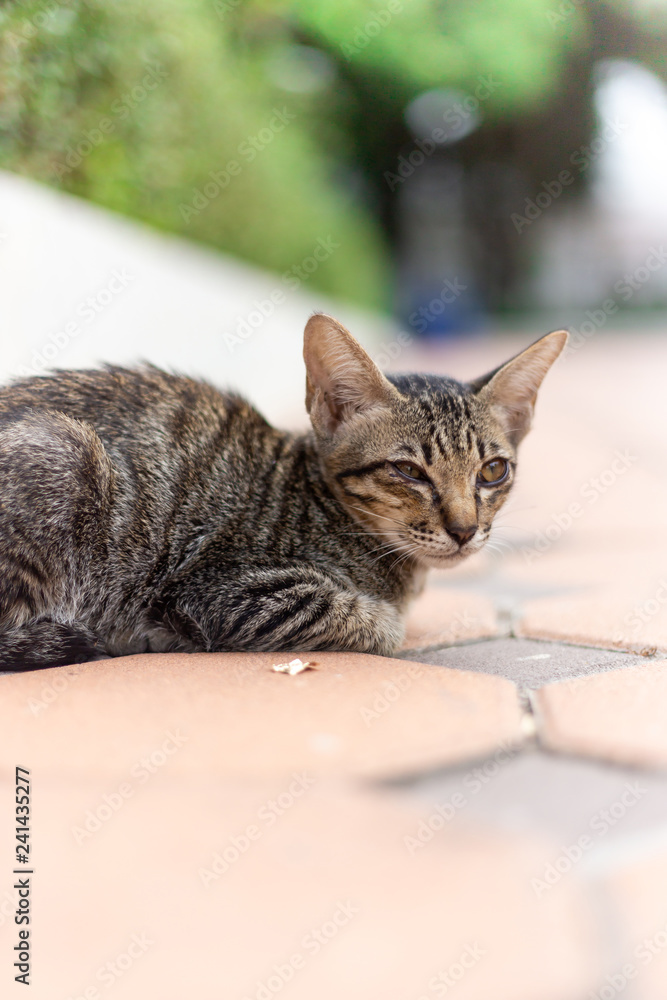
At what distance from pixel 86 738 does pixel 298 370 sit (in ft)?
23.1

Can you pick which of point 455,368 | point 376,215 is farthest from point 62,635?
point 376,215

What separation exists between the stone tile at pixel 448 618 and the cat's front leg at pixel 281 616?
0.22 metres

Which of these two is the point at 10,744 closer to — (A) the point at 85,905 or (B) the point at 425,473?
(A) the point at 85,905

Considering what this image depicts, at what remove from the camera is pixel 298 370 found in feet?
27.5
